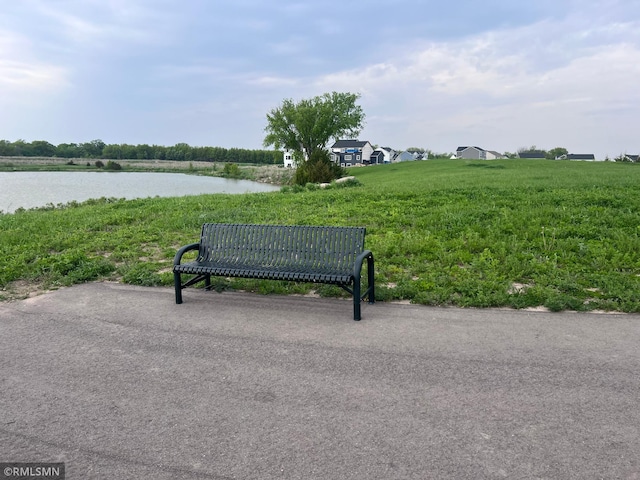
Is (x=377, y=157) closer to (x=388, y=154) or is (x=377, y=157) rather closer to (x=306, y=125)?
(x=388, y=154)

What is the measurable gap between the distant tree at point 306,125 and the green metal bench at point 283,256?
57.3 m

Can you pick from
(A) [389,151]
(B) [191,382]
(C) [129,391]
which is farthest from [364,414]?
(A) [389,151]

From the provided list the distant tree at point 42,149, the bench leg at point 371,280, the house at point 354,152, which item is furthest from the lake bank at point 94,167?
the bench leg at point 371,280

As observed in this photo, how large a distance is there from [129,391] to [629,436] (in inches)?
131

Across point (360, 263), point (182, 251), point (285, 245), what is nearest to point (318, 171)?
point (285, 245)

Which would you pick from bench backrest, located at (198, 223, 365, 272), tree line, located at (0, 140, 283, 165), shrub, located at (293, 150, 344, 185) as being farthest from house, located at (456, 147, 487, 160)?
bench backrest, located at (198, 223, 365, 272)

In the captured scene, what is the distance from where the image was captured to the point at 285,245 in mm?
5844

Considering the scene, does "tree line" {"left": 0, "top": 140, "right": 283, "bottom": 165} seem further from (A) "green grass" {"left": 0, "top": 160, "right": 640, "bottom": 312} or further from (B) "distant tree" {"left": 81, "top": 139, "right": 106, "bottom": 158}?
(A) "green grass" {"left": 0, "top": 160, "right": 640, "bottom": 312}

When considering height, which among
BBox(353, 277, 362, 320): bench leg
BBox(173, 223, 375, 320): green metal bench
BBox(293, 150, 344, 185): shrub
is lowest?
BBox(353, 277, 362, 320): bench leg

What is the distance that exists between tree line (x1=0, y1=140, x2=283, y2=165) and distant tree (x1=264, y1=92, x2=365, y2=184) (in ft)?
77.7

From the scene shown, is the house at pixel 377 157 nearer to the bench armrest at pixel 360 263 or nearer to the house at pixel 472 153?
the house at pixel 472 153

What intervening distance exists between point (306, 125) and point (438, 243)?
189ft

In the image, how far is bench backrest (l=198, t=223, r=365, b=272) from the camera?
5500 mm

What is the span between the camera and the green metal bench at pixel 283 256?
17.2 feet
